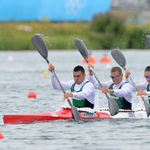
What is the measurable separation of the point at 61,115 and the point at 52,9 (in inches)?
2209

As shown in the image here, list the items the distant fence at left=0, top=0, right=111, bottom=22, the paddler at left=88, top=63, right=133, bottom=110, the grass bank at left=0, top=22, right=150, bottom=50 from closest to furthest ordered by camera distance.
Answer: the paddler at left=88, top=63, right=133, bottom=110 < the grass bank at left=0, top=22, right=150, bottom=50 < the distant fence at left=0, top=0, right=111, bottom=22

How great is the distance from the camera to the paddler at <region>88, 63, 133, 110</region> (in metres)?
9.22

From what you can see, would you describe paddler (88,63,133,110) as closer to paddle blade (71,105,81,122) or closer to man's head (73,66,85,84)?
man's head (73,66,85,84)

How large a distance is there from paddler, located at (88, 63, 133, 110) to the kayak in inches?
11.5

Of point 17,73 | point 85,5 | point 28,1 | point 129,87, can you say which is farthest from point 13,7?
point 129,87

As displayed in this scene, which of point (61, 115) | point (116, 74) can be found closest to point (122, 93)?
point (116, 74)

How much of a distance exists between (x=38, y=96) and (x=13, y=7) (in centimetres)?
4960

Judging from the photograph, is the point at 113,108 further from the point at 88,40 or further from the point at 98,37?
the point at 98,37

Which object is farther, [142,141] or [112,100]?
[112,100]

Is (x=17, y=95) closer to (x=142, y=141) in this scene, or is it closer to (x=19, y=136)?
(x=19, y=136)

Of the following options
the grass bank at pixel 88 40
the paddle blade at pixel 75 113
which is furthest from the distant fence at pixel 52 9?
the paddle blade at pixel 75 113

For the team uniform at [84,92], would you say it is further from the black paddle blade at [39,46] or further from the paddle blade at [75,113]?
the black paddle blade at [39,46]

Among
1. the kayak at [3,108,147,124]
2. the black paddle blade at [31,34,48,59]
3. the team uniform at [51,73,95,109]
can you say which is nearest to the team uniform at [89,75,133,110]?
the kayak at [3,108,147,124]

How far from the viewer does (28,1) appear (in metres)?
64.1
